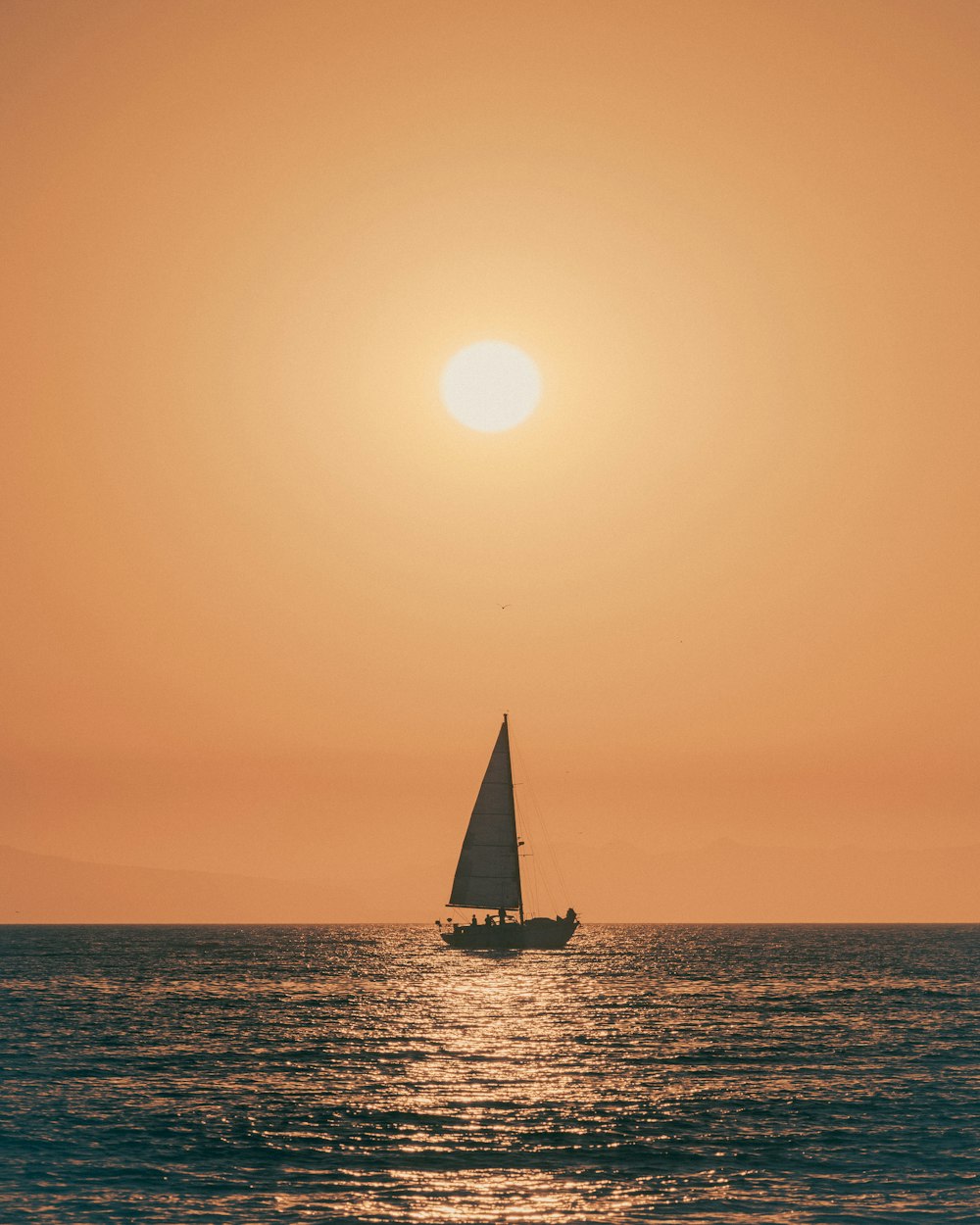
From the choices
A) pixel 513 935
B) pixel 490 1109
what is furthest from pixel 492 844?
pixel 490 1109

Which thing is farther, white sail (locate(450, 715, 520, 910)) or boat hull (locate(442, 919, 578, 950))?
boat hull (locate(442, 919, 578, 950))

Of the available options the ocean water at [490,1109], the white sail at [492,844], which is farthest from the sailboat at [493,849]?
the ocean water at [490,1109]

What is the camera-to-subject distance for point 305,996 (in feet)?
356

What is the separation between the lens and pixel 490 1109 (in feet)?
161

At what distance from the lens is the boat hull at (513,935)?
527ft

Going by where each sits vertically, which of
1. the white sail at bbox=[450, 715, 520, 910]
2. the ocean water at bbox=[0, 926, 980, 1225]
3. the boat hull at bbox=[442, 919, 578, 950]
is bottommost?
the ocean water at bbox=[0, 926, 980, 1225]

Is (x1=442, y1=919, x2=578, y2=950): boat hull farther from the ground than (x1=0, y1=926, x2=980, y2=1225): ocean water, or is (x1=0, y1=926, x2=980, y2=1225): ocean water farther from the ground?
(x1=442, y1=919, x2=578, y2=950): boat hull

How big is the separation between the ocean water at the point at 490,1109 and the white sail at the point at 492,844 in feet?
142

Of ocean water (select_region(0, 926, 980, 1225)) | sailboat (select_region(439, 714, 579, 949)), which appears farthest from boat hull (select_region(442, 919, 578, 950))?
ocean water (select_region(0, 926, 980, 1225))

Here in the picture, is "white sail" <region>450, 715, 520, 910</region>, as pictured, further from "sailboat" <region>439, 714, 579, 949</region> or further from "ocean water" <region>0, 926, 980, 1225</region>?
"ocean water" <region>0, 926, 980, 1225</region>

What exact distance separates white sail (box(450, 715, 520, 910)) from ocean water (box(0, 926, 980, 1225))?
43172mm

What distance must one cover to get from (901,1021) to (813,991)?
26.5m

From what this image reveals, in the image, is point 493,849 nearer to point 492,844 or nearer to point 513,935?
point 492,844

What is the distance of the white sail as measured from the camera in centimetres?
14800
